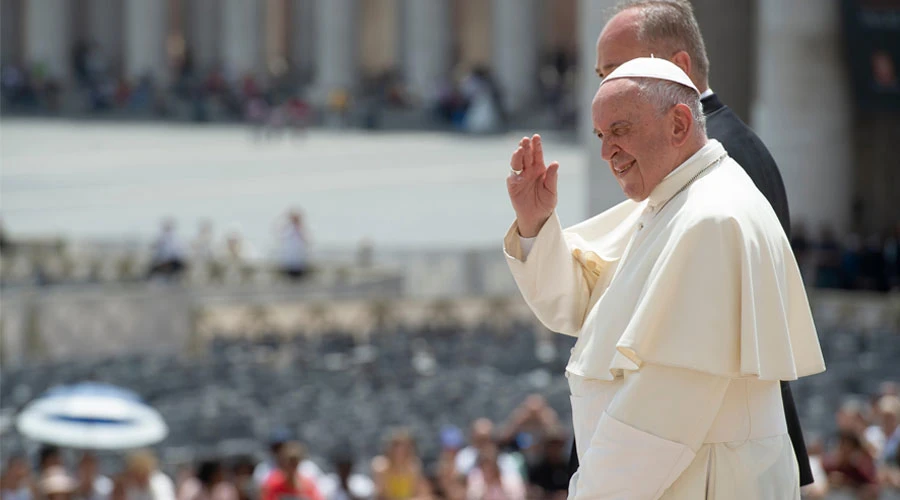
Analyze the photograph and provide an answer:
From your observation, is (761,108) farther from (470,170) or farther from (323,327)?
(470,170)

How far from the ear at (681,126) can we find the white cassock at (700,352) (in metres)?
0.04

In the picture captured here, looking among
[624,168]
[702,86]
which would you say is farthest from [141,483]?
[624,168]

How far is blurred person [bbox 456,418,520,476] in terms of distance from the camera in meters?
10.2

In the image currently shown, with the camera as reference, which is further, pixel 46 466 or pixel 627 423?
pixel 46 466

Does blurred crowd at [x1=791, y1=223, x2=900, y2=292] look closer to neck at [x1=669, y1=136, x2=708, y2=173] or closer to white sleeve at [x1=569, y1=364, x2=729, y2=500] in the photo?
neck at [x1=669, y1=136, x2=708, y2=173]

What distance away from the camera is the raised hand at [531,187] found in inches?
114

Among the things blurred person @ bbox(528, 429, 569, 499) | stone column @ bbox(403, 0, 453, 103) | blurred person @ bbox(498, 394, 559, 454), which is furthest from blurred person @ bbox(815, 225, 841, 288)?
stone column @ bbox(403, 0, 453, 103)

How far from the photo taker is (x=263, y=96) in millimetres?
49969

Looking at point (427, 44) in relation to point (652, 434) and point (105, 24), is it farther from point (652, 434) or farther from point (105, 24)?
point (652, 434)

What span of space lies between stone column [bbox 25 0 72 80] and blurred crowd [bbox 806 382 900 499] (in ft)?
166

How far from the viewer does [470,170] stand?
133 feet

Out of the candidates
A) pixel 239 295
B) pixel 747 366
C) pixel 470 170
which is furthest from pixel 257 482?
pixel 470 170

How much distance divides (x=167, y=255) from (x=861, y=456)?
1708 centimetres

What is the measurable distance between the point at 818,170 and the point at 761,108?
54.3 inches
